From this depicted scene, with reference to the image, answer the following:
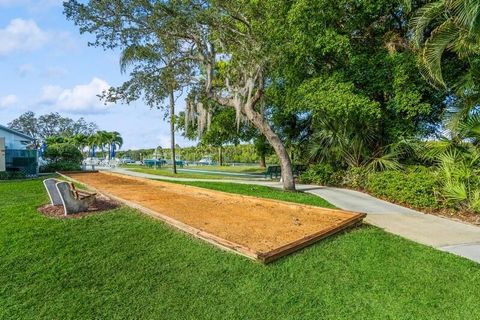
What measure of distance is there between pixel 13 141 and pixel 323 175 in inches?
685

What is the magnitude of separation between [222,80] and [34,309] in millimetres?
10421

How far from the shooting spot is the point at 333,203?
27.6 feet

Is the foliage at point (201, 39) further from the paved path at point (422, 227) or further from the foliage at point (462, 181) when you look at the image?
the foliage at point (462, 181)

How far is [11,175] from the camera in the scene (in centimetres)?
1627

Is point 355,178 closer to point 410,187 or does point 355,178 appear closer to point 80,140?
point 410,187

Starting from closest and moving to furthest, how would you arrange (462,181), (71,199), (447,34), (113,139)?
(71,199) < (447,34) < (462,181) < (113,139)

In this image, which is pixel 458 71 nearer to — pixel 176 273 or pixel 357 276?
pixel 357 276

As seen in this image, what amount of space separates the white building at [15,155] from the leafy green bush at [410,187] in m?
17.7

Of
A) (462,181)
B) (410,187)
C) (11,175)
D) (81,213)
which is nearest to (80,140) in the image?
(11,175)

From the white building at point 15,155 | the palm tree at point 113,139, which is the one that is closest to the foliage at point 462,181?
the white building at point 15,155

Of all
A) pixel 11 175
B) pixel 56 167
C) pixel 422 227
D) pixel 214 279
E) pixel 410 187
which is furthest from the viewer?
pixel 56 167

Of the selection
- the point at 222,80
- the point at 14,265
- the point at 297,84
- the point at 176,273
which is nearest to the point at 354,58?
the point at 297,84

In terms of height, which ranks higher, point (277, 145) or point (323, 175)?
point (277, 145)

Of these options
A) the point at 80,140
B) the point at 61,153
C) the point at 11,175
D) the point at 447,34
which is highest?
the point at 80,140
